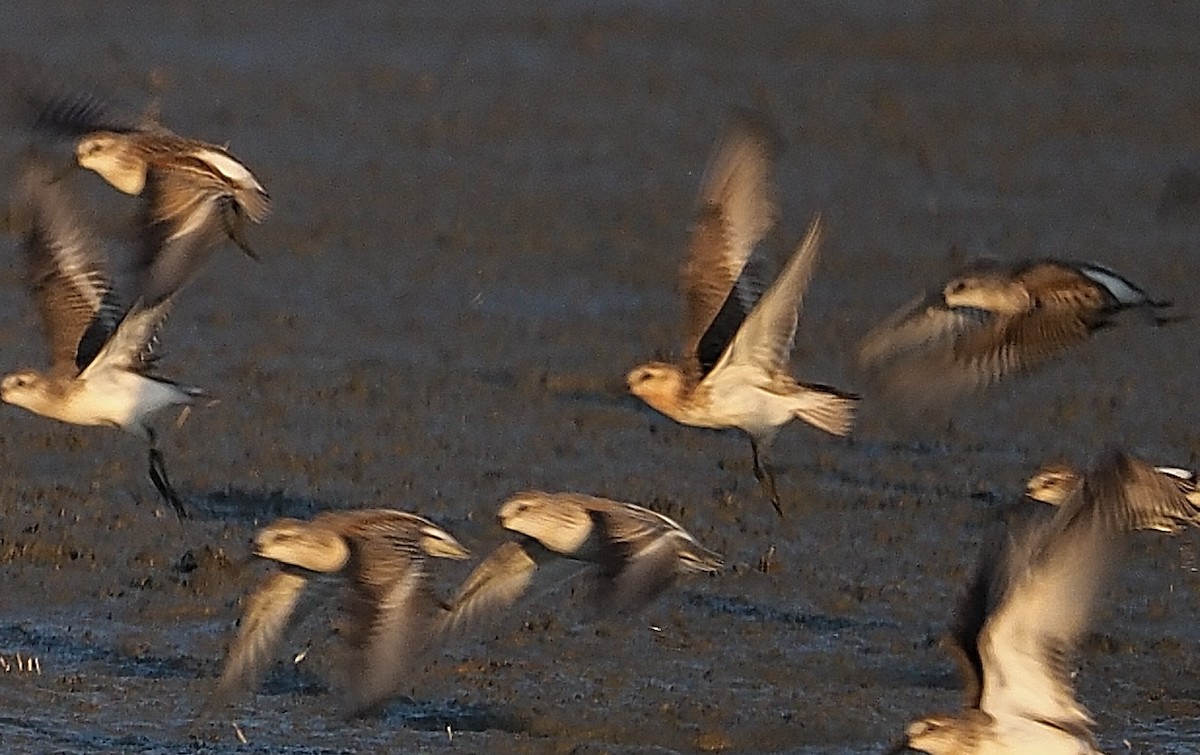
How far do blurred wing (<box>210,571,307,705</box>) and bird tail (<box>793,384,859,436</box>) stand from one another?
156 cm

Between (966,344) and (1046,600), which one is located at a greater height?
(966,344)

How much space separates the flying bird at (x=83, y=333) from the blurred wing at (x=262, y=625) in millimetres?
1031

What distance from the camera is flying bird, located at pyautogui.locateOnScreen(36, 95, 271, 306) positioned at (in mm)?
7480

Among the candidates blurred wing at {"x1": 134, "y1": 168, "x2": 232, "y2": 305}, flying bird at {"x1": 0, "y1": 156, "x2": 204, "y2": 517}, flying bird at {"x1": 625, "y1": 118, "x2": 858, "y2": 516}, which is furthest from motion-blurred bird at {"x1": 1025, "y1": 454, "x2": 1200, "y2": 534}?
flying bird at {"x1": 0, "y1": 156, "x2": 204, "y2": 517}

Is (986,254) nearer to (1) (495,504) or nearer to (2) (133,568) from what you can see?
(1) (495,504)

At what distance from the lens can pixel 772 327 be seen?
298 inches

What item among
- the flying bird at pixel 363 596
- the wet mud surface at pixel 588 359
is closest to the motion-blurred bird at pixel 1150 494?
the wet mud surface at pixel 588 359

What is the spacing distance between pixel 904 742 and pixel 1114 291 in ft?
5.23

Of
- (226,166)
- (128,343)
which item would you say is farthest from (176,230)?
(128,343)

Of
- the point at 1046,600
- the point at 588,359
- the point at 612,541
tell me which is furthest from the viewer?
the point at 588,359

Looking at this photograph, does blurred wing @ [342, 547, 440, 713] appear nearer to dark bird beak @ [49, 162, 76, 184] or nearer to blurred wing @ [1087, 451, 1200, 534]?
blurred wing @ [1087, 451, 1200, 534]

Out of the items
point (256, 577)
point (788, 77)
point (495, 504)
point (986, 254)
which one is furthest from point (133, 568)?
point (788, 77)

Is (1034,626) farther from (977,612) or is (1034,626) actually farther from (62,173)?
(62,173)

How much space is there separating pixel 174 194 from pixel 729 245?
1587mm
